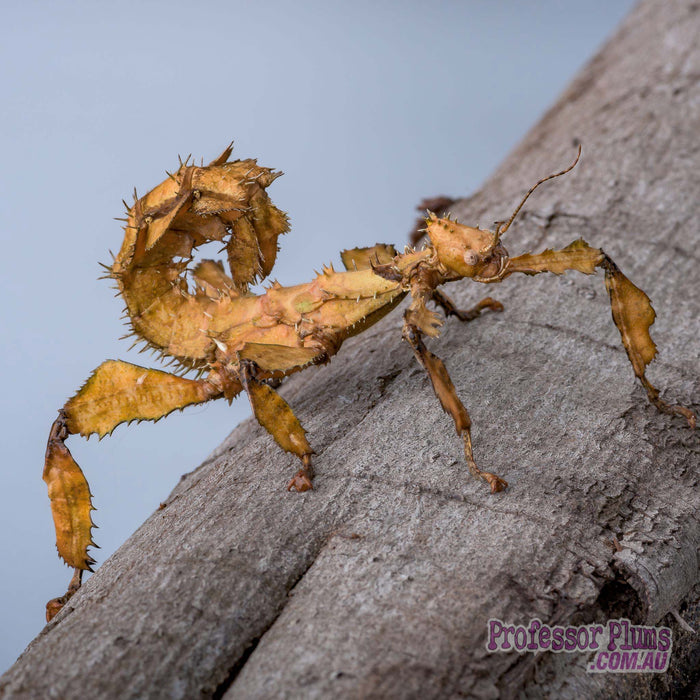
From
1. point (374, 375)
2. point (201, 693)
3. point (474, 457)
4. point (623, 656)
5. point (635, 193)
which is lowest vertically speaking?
point (201, 693)

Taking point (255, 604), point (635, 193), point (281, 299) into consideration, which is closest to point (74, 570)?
point (255, 604)

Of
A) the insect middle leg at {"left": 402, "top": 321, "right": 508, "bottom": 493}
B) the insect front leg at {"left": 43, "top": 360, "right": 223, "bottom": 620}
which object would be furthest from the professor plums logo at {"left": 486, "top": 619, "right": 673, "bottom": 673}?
the insect front leg at {"left": 43, "top": 360, "right": 223, "bottom": 620}

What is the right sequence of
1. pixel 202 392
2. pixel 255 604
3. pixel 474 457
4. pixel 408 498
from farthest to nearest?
A: 1. pixel 202 392
2. pixel 474 457
3. pixel 408 498
4. pixel 255 604

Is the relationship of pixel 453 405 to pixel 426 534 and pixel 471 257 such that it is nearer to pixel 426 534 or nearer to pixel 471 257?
pixel 426 534

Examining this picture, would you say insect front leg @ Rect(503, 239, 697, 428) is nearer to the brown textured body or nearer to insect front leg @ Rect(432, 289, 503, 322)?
the brown textured body

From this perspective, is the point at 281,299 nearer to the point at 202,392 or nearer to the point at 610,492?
the point at 202,392

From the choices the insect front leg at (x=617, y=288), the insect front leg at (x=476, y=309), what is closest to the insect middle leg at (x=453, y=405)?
the insect front leg at (x=617, y=288)
